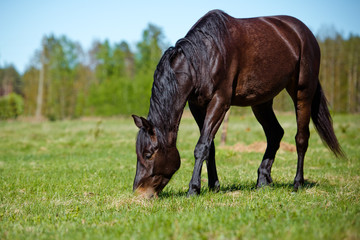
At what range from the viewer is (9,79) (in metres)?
64.1

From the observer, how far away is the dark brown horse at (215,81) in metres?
4.14

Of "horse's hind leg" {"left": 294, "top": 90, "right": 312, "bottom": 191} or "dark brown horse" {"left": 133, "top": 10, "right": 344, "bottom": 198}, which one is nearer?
"dark brown horse" {"left": 133, "top": 10, "right": 344, "bottom": 198}

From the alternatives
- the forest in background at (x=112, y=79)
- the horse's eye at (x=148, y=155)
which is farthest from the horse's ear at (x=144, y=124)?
the forest in background at (x=112, y=79)

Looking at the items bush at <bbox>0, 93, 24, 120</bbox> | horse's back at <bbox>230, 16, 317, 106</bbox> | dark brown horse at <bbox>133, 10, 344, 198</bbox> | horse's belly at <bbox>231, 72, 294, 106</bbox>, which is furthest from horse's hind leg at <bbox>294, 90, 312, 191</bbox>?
bush at <bbox>0, 93, 24, 120</bbox>

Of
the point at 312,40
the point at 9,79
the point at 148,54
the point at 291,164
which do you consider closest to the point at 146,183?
the point at 312,40

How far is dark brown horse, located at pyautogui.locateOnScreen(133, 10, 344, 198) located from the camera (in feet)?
13.6

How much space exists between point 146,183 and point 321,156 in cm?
682

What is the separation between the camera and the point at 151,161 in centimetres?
416

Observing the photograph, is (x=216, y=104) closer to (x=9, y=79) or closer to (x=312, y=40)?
(x=312, y=40)

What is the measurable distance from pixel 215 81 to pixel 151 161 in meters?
1.29

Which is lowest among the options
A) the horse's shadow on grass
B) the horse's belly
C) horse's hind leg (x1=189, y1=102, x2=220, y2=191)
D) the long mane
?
the horse's shadow on grass

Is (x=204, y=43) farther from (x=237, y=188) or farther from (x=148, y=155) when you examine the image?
(x=237, y=188)

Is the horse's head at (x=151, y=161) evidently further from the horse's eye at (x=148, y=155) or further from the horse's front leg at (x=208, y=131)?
the horse's front leg at (x=208, y=131)

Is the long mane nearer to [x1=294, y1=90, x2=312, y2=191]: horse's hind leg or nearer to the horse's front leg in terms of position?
the horse's front leg
